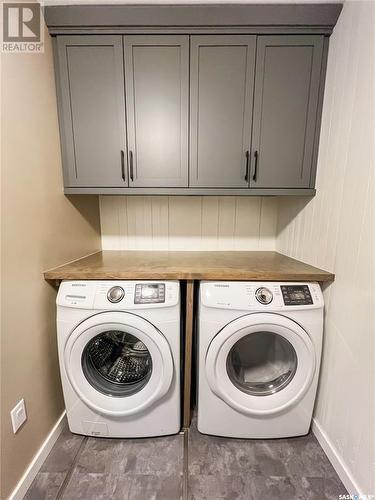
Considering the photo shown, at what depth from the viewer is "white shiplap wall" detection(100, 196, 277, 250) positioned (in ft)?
5.71

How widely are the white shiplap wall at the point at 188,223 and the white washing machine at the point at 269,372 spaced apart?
2.18ft

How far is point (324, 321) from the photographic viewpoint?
124cm

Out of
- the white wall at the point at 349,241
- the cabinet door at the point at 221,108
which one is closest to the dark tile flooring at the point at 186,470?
the white wall at the point at 349,241

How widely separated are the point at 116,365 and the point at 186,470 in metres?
0.64

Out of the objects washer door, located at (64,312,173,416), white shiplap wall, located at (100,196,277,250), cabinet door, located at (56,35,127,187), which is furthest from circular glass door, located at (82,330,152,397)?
cabinet door, located at (56,35,127,187)

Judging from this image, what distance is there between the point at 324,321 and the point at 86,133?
5.75 ft

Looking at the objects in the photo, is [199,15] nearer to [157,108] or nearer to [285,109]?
[157,108]

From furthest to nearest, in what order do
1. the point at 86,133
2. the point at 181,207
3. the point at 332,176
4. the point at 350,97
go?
1. the point at 181,207
2. the point at 86,133
3. the point at 332,176
4. the point at 350,97

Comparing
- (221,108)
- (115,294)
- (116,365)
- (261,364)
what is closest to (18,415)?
(116,365)

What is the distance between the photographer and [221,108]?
1.24 meters

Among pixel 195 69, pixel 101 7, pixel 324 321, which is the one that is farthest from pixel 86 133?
pixel 324 321

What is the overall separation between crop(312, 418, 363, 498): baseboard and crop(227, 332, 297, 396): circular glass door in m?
0.36

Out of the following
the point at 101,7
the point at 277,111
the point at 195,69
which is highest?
the point at 101,7

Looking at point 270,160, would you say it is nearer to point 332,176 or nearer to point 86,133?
point 332,176
